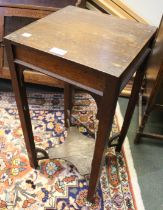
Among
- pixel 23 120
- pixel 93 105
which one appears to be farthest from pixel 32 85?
pixel 23 120

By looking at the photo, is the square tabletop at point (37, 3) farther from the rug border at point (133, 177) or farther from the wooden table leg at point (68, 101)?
the rug border at point (133, 177)

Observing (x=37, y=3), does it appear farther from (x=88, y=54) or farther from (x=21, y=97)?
(x=88, y=54)

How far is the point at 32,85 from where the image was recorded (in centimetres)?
179

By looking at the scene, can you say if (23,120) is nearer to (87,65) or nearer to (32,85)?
(87,65)

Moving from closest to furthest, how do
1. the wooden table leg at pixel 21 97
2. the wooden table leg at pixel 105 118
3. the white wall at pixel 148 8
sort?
the wooden table leg at pixel 105 118
the wooden table leg at pixel 21 97
the white wall at pixel 148 8

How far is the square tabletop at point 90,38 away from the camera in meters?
0.69

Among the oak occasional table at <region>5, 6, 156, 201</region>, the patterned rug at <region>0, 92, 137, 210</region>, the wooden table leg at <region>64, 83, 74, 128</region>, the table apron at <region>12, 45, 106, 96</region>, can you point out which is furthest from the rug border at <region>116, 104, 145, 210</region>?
the table apron at <region>12, 45, 106, 96</region>

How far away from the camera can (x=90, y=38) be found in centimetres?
81

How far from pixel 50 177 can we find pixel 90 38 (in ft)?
2.47

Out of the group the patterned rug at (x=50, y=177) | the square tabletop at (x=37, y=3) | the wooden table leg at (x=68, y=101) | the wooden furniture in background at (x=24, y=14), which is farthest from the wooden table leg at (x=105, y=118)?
the square tabletop at (x=37, y=3)

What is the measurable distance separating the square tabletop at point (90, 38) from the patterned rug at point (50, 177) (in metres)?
0.69

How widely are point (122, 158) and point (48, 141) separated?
0.46 m

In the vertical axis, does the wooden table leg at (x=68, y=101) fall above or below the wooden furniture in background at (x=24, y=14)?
below

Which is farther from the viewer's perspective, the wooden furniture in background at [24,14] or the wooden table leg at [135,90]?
the wooden furniture in background at [24,14]
